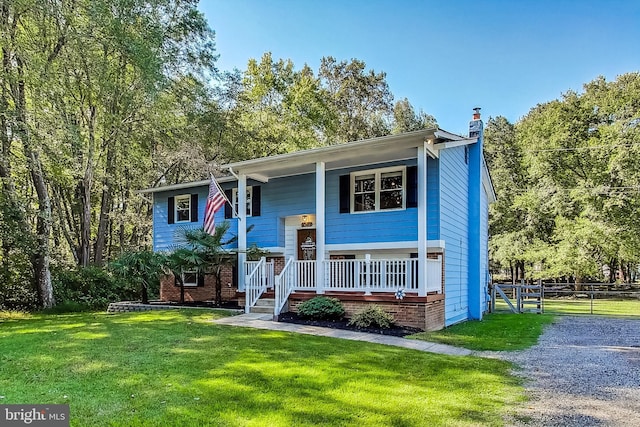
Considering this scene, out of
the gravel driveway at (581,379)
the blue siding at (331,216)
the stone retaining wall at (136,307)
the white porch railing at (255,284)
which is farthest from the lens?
the stone retaining wall at (136,307)

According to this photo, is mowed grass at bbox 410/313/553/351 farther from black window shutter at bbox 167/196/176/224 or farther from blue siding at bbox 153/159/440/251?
black window shutter at bbox 167/196/176/224

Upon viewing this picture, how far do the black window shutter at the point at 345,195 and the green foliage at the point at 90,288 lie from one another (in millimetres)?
10128

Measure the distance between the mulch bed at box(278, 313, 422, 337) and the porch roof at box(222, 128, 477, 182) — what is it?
4.09 metres

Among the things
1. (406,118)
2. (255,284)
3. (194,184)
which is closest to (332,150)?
(255,284)

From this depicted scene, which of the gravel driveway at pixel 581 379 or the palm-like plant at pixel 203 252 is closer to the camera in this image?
the gravel driveway at pixel 581 379

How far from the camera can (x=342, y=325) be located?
9.91 m

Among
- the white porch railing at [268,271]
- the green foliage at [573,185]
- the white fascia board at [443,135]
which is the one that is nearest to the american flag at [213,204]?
the white porch railing at [268,271]

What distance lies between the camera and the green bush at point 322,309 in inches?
413

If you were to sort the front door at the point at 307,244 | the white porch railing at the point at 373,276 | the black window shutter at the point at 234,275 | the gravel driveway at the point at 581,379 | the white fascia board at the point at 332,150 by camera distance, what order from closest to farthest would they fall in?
1. the gravel driveway at the point at 581,379
2. the white fascia board at the point at 332,150
3. the white porch railing at the point at 373,276
4. the front door at the point at 307,244
5. the black window shutter at the point at 234,275

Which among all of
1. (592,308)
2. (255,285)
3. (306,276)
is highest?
(306,276)

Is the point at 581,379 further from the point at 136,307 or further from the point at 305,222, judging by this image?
the point at 136,307

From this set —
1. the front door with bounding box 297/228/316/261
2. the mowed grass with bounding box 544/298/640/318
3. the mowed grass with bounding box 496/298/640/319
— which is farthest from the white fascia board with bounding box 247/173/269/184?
the mowed grass with bounding box 544/298/640/318

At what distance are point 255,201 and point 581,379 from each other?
35.4 ft

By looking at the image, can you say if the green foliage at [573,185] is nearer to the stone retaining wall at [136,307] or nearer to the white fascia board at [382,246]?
the white fascia board at [382,246]
